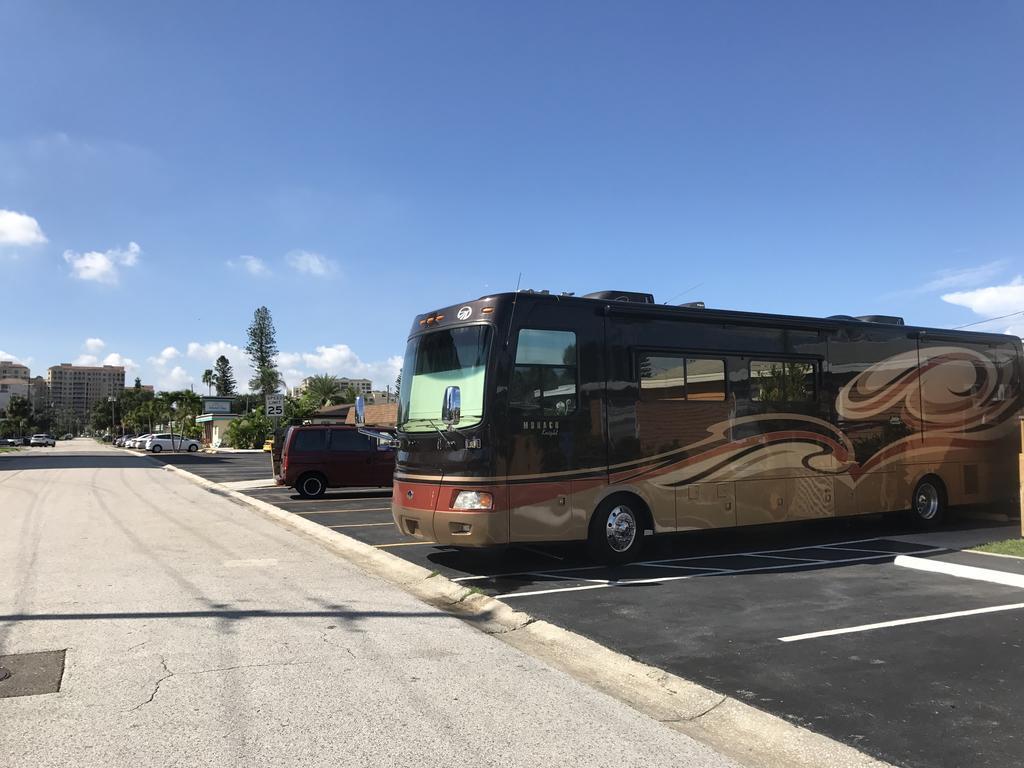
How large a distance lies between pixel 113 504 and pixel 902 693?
18384mm

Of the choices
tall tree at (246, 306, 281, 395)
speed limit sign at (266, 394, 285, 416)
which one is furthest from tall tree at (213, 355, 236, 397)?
speed limit sign at (266, 394, 285, 416)

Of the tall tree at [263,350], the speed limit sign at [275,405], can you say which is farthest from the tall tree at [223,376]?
the speed limit sign at [275,405]

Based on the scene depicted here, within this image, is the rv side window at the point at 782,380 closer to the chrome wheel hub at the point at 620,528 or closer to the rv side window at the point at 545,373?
the chrome wheel hub at the point at 620,528

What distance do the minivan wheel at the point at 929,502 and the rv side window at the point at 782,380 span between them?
3.35m

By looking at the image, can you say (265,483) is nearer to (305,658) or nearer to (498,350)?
(498,350)

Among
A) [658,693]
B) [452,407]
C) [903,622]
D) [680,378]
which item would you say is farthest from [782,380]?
[658,693]

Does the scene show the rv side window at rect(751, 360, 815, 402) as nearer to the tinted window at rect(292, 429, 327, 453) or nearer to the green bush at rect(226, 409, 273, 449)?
the tinted window at rect(292, 429, 327, 453)

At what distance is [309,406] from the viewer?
2906 inches

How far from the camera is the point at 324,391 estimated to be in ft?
266

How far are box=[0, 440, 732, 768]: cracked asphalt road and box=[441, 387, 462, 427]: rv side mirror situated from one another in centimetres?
216

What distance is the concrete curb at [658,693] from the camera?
420cm

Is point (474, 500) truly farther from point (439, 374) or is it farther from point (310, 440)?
Answer: point (310, 440)

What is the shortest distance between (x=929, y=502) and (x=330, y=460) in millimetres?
14130

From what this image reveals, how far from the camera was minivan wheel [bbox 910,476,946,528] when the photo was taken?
1279 cm
